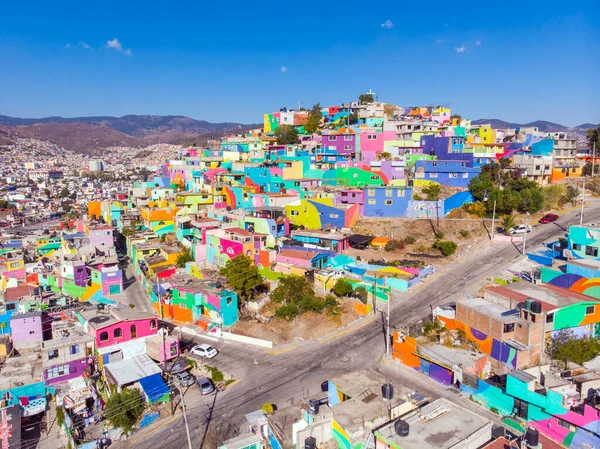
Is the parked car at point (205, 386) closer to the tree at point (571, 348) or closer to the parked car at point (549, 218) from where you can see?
the tree at point (571, 348)

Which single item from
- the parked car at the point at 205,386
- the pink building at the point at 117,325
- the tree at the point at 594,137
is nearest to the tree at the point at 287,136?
the tree at the point at 594,137

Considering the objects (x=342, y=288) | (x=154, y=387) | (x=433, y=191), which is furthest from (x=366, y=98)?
(x=154, y=387)

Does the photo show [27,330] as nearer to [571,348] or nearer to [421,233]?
[421,233]

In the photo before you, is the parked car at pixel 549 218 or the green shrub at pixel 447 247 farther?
the parked car at pixel 549 218

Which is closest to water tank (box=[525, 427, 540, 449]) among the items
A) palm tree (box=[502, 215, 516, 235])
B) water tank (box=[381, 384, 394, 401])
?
water tank (box=[381, 384, 394, 401])

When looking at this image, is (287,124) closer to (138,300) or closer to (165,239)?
(165,239)
